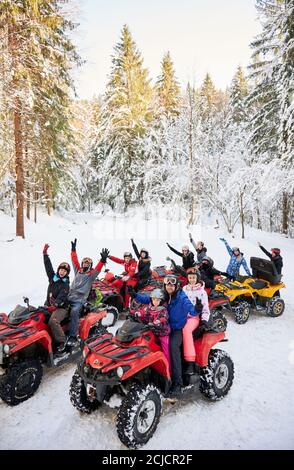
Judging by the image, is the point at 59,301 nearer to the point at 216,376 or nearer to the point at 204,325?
the point at 204,325

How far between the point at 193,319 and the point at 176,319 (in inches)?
17.2

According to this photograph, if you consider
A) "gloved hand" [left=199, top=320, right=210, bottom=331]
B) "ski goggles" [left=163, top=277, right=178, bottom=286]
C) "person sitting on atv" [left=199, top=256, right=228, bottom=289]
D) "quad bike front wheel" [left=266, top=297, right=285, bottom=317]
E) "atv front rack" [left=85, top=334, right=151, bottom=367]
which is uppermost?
"ski goggles" [left=163, top=277, right=178, bottom=286]

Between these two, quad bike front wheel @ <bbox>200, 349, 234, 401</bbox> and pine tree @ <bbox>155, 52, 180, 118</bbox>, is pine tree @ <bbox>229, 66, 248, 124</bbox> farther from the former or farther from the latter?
quad bike front wheel @ <bbox>200, 349, 234, 401</bbox>

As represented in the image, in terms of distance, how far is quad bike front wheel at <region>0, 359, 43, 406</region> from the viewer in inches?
178

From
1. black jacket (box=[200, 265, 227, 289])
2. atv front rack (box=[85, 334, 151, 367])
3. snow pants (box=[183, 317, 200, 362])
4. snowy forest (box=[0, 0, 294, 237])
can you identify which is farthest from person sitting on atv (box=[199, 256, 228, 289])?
snowy forest (box=[0, 0, 294, 237])

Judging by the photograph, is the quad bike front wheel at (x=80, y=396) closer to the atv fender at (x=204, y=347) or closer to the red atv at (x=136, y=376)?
the red atv at (x=136, y=376)

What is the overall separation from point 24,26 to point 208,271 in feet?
42.0

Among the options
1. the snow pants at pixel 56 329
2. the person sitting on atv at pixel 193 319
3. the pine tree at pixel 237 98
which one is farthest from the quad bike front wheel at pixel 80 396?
the pine tree at pixel 237 98

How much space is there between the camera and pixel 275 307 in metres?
8.78

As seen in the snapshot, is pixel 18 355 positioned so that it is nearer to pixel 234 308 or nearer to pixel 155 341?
pixel 155 341

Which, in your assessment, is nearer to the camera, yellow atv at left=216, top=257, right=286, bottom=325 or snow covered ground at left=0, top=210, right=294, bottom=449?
snow covered ground at left=0, top=210, right=294, bottom=449

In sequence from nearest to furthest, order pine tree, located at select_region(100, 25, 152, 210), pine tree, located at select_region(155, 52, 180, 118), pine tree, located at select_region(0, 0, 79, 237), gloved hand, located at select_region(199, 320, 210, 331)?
gloved hand, located at select_region(199, 320, 210, 331) < pine tree, located at select_region(0, 0, 79, 237) < pine tree, located at select_region(100, 25, 152, 210) < pine tree, located at select_region(155, 52, 180, 118)

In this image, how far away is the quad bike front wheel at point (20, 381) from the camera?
4.52 meters

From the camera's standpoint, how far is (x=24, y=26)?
13.0 metres
